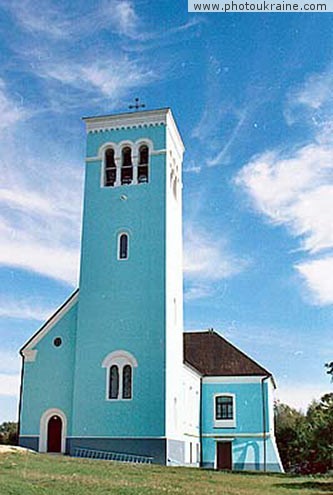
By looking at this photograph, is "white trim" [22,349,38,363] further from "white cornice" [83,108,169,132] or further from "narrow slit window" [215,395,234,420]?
"narrow slit window" [215,395,234,420]

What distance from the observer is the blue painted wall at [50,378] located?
30.2 meters

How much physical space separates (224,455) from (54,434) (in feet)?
39.3

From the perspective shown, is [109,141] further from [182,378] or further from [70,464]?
[70,464]

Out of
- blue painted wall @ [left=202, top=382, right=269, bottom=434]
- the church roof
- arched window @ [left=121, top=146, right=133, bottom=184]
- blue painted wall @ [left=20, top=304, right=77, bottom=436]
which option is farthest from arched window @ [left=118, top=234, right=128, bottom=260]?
blue painted wall @ [left=202, top=382, right=269, bottom=434]

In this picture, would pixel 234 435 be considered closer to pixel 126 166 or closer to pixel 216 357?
pixel 216 357

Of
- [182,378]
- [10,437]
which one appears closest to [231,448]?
[182,378]

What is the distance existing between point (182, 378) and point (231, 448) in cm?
703

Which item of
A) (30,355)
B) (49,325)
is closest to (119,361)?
(49,325)

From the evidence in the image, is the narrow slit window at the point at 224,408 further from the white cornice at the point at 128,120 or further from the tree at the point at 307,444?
the white cornice at the point at 128,120

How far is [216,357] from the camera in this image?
41281 millimetres

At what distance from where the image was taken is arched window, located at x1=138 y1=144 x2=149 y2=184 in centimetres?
3236

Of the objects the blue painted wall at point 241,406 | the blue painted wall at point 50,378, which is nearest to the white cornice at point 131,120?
the blue painted wall at point 50,378

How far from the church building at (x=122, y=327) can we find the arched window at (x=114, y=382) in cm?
4

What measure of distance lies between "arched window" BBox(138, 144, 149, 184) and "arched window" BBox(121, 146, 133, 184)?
424mm
